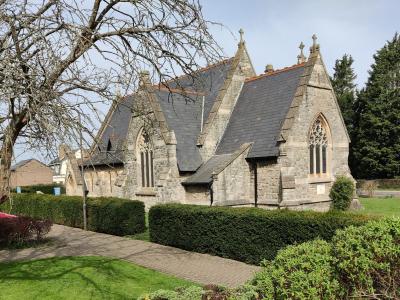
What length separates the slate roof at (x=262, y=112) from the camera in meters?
20.5

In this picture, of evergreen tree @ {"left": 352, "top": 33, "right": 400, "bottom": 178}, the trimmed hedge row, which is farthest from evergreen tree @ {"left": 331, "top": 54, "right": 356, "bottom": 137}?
the trimmed hedge row

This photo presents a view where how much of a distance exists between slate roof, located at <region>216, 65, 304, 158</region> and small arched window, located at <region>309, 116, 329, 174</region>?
213 centimetres

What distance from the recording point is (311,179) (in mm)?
20859

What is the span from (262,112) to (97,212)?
388 inches

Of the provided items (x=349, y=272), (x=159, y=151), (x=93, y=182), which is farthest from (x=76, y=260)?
(x=93, y=182)

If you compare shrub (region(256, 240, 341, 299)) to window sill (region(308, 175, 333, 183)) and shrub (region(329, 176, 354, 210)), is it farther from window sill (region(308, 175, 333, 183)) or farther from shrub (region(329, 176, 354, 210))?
shrub (region(329, 176, 354, 210))

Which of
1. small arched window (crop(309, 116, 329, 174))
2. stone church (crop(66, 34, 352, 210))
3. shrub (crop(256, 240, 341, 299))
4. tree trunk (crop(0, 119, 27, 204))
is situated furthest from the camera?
small arched window (crop(309, 116, 329, 174))

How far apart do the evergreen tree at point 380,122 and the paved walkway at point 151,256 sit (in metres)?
40.0

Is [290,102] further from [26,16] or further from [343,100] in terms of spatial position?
[343,100]

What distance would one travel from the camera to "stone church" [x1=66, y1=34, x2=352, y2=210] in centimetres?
1978

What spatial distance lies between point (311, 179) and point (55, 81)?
16388 mm

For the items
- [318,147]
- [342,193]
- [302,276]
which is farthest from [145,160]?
[302,276]

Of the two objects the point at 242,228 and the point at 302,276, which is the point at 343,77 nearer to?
the point at 242,228

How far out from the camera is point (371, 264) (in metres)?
5.22
